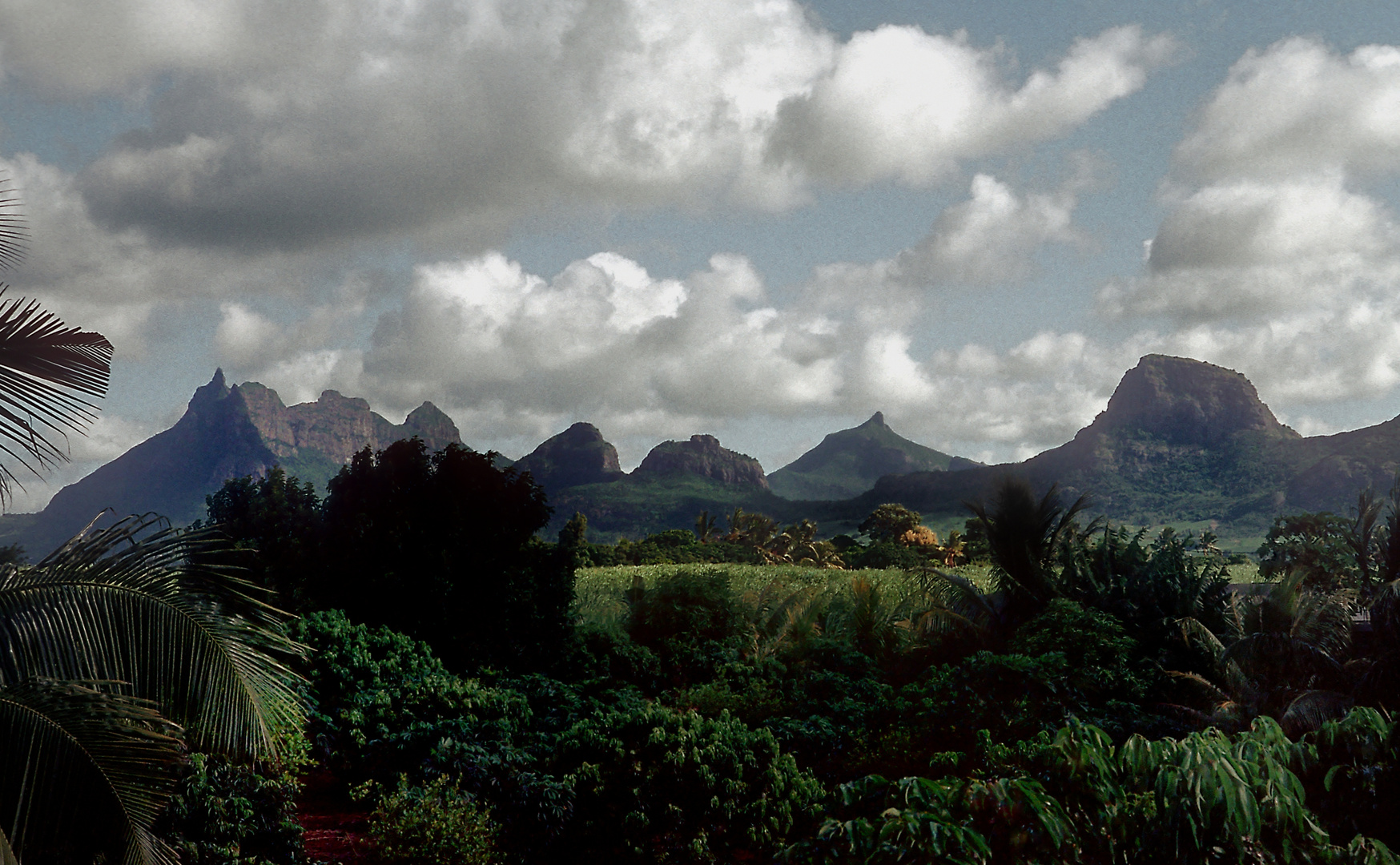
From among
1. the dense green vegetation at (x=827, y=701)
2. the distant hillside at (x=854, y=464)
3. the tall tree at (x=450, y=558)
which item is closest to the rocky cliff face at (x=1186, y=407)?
the distant hillside at (x=854, y=464)

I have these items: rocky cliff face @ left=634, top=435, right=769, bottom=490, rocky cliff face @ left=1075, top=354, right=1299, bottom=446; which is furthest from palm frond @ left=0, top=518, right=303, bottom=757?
rocky cliff face @ left=634, top=435, right=769, bottom=490

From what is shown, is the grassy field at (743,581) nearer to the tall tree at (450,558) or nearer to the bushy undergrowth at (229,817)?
the tall tree at (450,558)

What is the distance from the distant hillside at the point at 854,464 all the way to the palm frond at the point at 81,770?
527ft

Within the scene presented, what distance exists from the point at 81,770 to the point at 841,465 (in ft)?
558

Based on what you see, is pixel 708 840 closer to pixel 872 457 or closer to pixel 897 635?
pixel 897 635

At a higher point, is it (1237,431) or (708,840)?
(1237,431)

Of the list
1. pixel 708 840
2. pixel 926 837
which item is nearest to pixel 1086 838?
pixel 926 837

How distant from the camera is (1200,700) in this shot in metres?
9.70

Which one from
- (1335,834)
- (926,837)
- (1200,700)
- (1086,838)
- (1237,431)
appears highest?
(1237,431)

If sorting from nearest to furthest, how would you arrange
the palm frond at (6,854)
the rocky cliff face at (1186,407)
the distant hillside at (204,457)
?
the palm frond at (6,854) < the rocky cliff face at (1186,407) < the distant hillside at (204,457)

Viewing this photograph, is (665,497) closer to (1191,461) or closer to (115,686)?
(1191,461)

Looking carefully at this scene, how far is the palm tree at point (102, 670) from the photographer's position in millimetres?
4316

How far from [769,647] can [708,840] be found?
7133 millimetres

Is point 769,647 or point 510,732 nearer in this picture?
point 510,732
